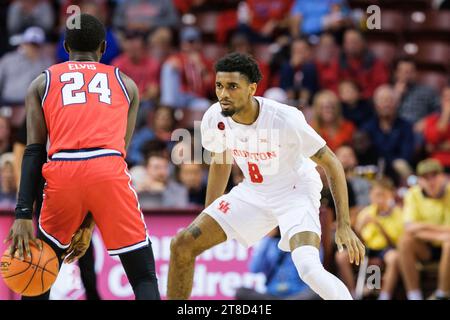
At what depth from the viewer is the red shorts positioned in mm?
5375

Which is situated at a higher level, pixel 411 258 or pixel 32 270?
pixel 32 270

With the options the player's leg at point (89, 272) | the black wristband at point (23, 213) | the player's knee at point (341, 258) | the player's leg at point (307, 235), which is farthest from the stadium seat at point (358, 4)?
the black wristband at point (23, 213)

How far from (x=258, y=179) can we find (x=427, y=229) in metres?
3.50

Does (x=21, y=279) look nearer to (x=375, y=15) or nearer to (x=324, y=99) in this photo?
(x=324, y=99)

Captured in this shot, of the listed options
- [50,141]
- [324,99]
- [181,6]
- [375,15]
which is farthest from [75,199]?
[181,6]

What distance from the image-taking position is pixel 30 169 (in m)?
5.42

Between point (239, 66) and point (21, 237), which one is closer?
point (21, 237)

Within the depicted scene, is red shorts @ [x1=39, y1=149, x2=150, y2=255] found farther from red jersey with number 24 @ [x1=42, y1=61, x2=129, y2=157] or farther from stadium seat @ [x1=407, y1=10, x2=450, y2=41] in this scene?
stadium seat @ [x1=407, y1=10, x2=450, y2=41]

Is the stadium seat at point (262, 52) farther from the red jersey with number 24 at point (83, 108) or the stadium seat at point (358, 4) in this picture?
the red jersey with number 24 at point (83, 108)

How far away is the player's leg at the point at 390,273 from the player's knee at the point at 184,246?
3.48m

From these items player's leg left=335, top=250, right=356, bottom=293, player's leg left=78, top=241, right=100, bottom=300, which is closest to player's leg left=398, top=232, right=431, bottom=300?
player's leg left=335, top=250, right=356, bottom=293

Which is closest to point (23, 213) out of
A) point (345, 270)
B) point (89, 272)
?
point (89, 272)

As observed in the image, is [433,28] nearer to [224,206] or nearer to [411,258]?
[411,258]

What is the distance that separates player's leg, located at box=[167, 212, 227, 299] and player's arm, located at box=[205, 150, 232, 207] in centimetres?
25
